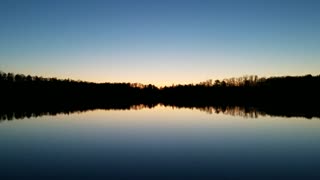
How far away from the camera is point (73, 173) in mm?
14570

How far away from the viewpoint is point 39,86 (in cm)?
13788

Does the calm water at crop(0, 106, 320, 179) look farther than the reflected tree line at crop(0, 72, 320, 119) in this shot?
No

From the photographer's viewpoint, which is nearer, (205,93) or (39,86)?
(39,86)

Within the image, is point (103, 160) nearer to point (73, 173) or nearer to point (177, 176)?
point (73, 173)

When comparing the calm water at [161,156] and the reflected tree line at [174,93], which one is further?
the reflected tree line at [174,93]

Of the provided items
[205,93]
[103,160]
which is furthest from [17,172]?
[205,93]

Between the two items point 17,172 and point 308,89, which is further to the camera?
point 308,89

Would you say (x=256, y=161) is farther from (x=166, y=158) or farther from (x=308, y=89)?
(x=308, y=89)

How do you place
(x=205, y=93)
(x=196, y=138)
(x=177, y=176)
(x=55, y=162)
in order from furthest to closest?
(x=205, y=93) < (x=196, y=138) < (x=55, y=162) < (x=177, y=176)

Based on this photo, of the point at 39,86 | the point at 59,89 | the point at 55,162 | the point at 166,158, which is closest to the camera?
the point at 55,162

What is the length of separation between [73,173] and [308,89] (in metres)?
111

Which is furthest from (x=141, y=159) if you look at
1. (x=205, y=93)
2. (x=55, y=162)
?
(x=205, y=93)

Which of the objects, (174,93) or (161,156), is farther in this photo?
(174,93)

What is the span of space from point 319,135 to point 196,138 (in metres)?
9.75
